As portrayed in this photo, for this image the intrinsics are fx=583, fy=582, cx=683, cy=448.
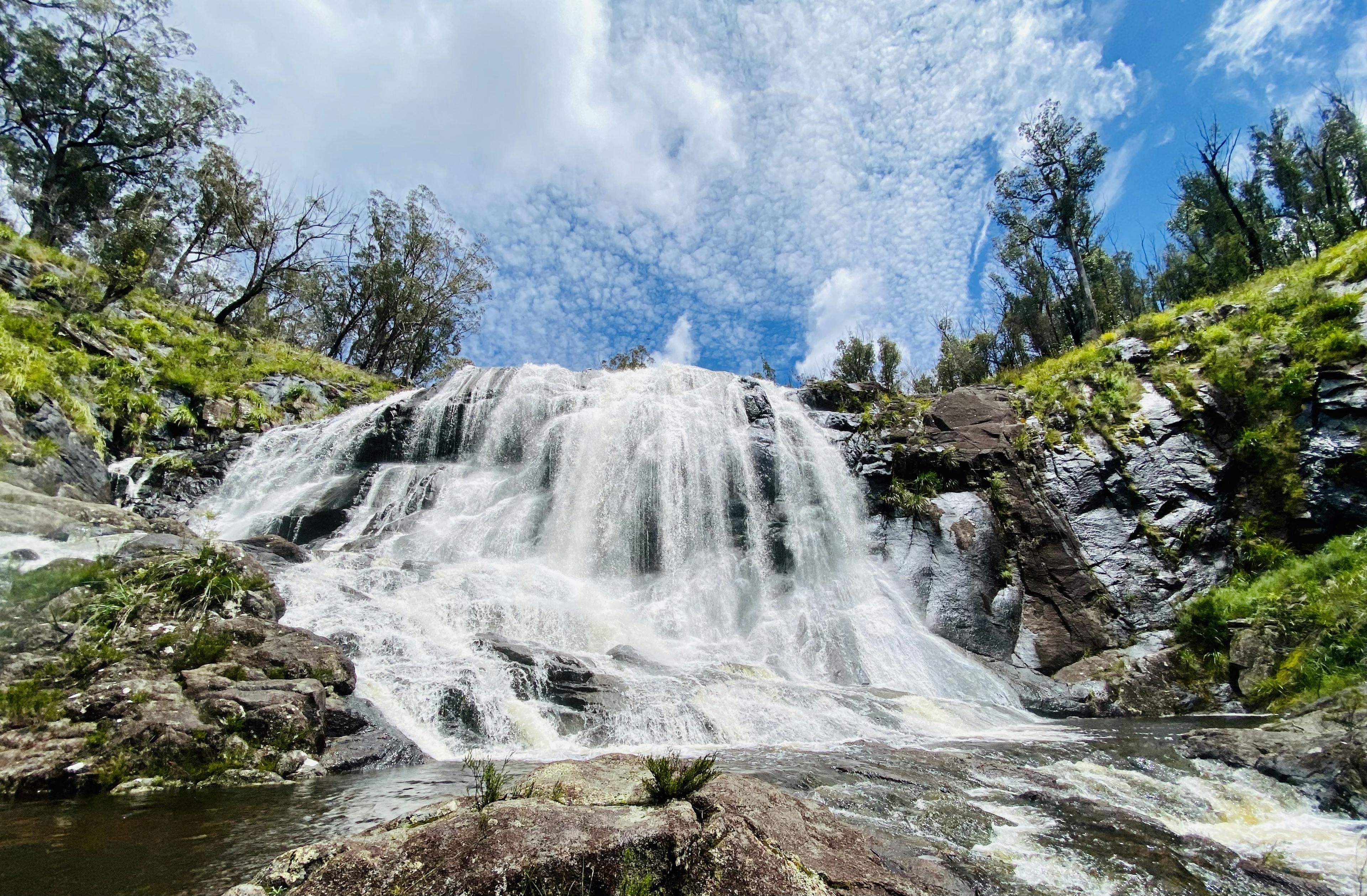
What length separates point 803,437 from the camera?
19.9m

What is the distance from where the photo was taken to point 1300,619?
10047mm

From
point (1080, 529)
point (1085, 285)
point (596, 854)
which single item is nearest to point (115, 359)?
point (596, 854)

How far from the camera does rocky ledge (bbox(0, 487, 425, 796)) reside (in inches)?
215

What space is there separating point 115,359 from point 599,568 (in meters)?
16.2

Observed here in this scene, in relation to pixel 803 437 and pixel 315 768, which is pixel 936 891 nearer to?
pixel 315 768

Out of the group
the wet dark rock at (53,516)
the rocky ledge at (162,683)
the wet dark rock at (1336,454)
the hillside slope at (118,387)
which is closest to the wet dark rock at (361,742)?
the rocky ledge at (162,683)

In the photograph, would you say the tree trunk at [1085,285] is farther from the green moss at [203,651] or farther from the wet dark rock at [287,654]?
the green moss at [203,651]

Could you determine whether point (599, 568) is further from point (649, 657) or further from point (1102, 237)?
point (1102, 237)

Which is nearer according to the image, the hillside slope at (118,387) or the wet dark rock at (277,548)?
the wet dark rock at (277,548)

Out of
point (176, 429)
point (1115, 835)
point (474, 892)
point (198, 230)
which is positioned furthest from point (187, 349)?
point (1115, 835)

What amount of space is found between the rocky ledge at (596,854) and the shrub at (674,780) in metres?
0.05

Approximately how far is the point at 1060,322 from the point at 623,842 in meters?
38.6

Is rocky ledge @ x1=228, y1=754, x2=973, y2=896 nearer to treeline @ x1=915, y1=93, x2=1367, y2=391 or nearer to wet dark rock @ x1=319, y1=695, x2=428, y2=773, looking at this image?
wet dark rock @ x1=319, y1=695, x2=428, y2=773

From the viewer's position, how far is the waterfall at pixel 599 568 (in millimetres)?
8484
